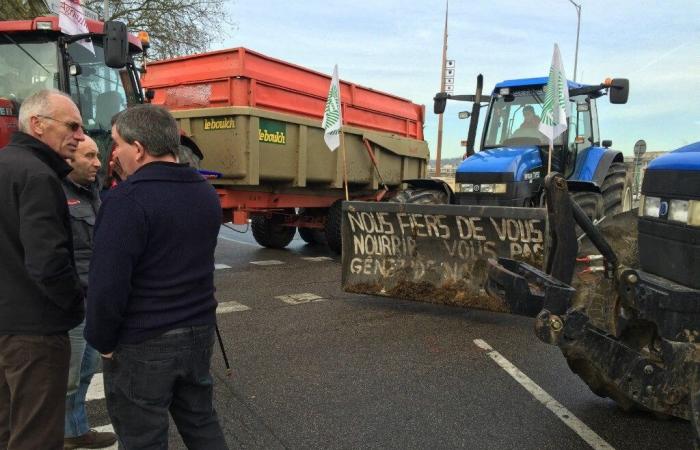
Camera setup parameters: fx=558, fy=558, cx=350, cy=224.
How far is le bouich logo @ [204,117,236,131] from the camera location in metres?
7.53

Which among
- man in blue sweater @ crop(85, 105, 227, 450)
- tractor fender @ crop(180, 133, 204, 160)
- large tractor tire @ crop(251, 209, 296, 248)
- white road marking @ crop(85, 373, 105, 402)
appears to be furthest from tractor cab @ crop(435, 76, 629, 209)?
man in blue sweater @ crop(85, 105, 227, 450)

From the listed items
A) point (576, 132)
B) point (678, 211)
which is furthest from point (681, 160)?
point (576, 132)

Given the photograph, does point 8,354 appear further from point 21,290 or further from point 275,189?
point 275,189

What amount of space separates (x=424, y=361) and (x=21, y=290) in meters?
3.06

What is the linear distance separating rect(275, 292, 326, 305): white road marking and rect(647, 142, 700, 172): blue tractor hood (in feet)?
13.9

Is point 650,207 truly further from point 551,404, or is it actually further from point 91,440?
point 91,440

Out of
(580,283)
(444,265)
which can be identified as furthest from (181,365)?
(444,265)

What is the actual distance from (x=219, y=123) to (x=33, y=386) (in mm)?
5841

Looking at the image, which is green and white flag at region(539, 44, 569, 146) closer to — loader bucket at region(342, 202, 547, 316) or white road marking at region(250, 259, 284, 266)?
loader bucket at region(342, 202, 547, 316)

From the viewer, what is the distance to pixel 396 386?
12.9 ft

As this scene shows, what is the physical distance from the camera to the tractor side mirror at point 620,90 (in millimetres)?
6754

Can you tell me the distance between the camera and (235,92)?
7578 mm

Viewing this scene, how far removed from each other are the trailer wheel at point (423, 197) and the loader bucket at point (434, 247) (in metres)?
1.29

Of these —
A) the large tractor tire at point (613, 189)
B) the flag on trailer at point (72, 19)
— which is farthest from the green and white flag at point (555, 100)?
the flag on trailer at point (72, 19)
